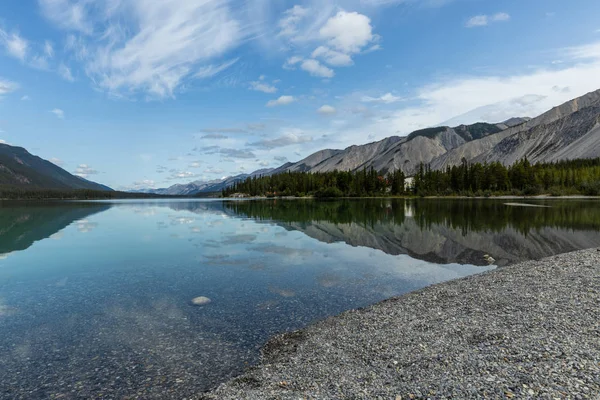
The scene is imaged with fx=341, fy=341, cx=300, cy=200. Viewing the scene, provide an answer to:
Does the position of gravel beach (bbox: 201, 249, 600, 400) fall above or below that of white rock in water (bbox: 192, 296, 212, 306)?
above

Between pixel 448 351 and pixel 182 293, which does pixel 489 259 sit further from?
pixel 182 293

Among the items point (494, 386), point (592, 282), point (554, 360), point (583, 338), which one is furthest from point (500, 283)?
point (494, 386)

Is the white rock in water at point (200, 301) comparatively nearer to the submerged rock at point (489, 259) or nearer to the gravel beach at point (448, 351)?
the gravel beach at point (448, 351)

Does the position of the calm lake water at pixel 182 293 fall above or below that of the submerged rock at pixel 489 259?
above

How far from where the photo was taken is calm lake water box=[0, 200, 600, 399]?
40.4 ft

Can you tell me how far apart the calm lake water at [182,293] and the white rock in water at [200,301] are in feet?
1.52

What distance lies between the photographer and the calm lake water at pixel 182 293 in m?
12.3

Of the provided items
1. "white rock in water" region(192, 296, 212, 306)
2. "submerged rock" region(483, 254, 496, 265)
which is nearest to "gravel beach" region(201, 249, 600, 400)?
"white rock in water" region(192, 296, 212, 306)

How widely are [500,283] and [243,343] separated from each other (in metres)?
15.8

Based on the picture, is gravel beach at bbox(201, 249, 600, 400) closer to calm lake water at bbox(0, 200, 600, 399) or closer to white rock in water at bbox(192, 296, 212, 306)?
calm lake water at bbox(0, 200, 600, 399)

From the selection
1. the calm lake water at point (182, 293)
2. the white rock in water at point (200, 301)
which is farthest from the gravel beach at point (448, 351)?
the white rock in water at point (200, 301)

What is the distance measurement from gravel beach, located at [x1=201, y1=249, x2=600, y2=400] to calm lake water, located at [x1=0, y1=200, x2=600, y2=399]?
78.7 inches

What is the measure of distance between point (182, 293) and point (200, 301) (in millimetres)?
2557

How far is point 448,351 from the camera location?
39.3 ft
